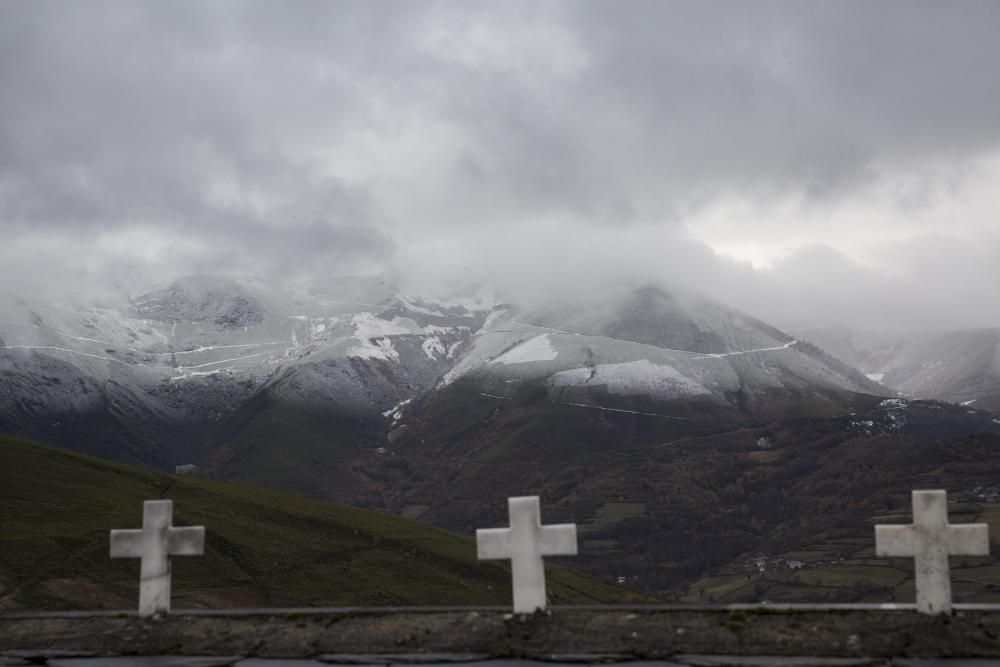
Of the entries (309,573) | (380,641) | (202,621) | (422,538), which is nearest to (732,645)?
(380,641)

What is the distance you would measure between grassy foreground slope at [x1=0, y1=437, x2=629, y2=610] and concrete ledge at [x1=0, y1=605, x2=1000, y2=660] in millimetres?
40733

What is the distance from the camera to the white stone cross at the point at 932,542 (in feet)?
40.2

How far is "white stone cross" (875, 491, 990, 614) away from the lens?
12.3 meters

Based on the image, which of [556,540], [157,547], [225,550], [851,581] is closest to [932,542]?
[556,540]

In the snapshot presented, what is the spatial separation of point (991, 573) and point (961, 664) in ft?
490

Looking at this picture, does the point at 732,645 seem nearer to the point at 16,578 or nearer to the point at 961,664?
the point at 961,664

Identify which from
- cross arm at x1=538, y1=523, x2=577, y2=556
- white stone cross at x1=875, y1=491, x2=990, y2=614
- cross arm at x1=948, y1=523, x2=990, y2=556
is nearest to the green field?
cross arm at x1=948, y1=523, x2=990, y2=556

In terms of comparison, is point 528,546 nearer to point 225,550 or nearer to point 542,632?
point 542,632

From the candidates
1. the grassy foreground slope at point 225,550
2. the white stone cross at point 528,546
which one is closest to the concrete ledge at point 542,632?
the white stone cross at point 528,546

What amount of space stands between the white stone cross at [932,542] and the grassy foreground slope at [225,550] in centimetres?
4181

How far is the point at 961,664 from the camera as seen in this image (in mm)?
10898

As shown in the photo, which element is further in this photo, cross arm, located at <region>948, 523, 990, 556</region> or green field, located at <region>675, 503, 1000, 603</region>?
green field, located at <region>675, 503, 1000, 603</region>

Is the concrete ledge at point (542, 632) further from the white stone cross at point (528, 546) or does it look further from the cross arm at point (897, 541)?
the cross arm at point (897, 541)

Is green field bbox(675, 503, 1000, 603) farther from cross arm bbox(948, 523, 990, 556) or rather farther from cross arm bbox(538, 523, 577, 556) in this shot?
cross arm bbox(538, 523, 577, 556)
